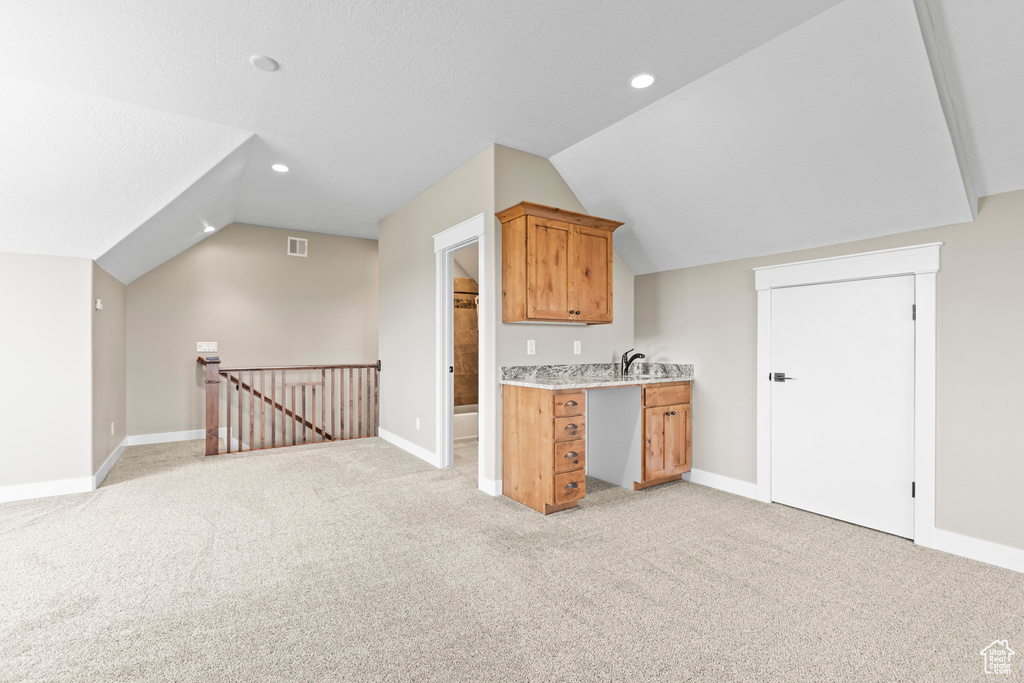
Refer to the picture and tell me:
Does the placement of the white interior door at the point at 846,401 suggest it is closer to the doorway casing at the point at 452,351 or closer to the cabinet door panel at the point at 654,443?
the cabinet door panel at the point at 654,443

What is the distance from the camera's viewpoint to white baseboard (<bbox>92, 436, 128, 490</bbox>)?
3.74 metres

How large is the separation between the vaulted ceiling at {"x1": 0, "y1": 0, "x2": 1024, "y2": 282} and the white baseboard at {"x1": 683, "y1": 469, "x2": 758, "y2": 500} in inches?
68.8

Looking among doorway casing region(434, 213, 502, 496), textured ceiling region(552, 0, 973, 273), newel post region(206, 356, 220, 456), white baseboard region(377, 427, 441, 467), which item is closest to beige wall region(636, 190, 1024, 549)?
textured ceiling region(552, 0, 973, 273)

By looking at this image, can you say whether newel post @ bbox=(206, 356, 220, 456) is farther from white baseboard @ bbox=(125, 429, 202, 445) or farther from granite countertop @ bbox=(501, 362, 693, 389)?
granite countertop @ bbox=(501, 362, 693, 389)

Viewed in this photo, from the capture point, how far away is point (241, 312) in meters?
5.97

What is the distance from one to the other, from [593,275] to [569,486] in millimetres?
1610

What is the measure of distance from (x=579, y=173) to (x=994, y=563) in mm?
3456

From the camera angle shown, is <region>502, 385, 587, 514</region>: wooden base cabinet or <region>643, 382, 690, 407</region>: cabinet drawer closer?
<region>502, 385, 587, 514</region>: wooden base cabinet

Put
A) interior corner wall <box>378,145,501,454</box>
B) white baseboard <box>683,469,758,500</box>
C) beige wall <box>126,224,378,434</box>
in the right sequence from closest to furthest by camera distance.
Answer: white baseboard <box>683,469,758,500</box>
interior corner wall <box>378,145,501,454</box>
beige wall <box>126,224,378,434</box>

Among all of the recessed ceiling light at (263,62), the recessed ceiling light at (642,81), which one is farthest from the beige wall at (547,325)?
the recessed ceiling light at (263,62)

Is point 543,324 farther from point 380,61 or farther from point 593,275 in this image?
point 380,61

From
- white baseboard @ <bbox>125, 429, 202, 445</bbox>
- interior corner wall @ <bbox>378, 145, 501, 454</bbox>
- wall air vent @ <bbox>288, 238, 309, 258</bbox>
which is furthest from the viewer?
wall air vent @ <bbox>288, 238, 309, 258</bbox>

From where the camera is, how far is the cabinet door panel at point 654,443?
3.63 metres

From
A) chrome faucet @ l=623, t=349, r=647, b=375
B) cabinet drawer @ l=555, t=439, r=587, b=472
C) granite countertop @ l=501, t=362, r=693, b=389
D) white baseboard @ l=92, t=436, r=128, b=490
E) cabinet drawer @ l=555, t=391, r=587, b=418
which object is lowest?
white baseboard @ l=92, t=436, r=128, b=490
